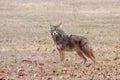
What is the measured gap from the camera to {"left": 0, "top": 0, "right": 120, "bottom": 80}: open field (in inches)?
525

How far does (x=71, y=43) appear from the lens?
15406mm

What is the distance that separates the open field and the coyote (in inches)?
12.9

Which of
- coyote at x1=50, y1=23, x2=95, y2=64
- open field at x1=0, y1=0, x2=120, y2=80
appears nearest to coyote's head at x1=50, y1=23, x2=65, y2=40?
coyote at x1=50, y1=23, x2=95, y2=64

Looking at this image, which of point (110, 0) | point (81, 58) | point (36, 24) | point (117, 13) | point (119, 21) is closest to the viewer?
point (81, 58)

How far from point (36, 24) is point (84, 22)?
2942 millimetres

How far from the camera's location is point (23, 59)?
53.6 feet

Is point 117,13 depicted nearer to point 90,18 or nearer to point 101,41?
point 90,18

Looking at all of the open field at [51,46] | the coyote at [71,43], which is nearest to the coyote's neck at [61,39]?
the coyote at [71,43]

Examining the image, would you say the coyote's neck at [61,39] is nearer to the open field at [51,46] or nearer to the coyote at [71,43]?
the coyote at [71,43]

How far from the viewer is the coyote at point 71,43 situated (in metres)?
15.3

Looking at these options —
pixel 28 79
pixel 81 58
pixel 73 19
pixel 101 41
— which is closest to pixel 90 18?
pixel 73 19

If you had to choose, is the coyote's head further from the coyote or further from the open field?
the open field

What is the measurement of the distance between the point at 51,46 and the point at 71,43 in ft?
15.7

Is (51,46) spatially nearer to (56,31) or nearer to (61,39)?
(61,39)
